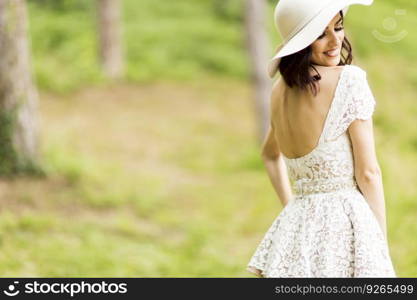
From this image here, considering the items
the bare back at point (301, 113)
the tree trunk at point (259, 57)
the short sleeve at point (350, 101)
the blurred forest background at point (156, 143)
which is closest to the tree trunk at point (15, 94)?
the blurred forest background at point (156, 143)

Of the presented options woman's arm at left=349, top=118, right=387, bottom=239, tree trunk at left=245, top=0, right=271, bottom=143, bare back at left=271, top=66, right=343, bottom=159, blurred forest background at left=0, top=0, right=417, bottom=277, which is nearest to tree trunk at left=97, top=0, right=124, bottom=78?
blurred forest background at left=0, top=0, right=417, bottom=277

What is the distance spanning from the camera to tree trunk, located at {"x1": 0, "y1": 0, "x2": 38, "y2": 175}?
834 centimetres

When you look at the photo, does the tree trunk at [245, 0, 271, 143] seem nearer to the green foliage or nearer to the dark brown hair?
the green foliage

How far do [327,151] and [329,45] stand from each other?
46 centimetres

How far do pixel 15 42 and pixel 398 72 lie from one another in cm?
937

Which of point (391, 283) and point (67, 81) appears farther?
point (67, 81)

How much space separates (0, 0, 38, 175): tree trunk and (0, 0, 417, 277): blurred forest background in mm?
23

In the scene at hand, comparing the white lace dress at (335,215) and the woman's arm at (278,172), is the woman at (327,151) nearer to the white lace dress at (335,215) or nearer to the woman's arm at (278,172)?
the white lace dress at (335,215)

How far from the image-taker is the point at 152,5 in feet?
65.1

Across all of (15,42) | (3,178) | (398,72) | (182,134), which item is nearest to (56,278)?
(3,178)

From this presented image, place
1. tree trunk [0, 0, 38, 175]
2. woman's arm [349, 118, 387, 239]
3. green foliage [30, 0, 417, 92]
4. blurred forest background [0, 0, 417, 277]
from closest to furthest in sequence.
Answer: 1. woman's arm [349, 118, 387, 239]
2. blurred forest background [0, 0, 417, 277]
3. tree trunk [0, 0, 38, 175]
4. green foliage [30, 0, 417, 92]

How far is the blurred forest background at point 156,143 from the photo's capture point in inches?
300

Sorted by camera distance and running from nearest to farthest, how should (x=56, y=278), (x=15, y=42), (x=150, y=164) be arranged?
(x=56, y=278), (x=15, y=42), (x=150, y=164)

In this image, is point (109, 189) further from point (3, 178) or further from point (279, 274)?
point (279, 274)
